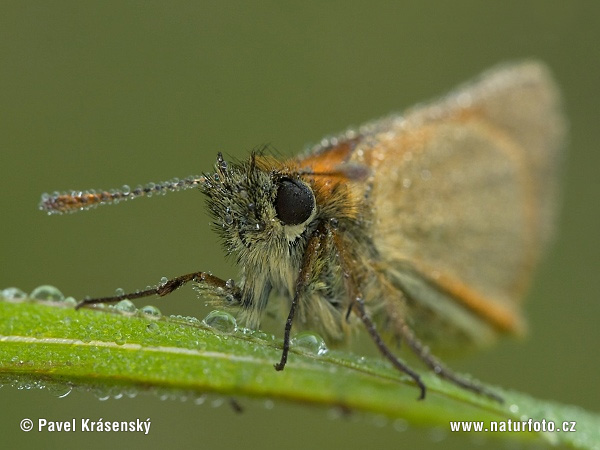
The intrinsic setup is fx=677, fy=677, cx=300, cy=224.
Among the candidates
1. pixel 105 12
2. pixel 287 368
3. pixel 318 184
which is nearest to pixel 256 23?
pixel 105 12

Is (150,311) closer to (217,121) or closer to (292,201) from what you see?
(292,201)

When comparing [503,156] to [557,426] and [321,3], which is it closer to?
[557,426]

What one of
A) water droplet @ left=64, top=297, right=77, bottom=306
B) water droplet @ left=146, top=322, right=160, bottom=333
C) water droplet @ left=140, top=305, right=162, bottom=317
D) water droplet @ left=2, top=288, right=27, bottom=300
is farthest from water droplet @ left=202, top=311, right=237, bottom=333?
water droplet @ left=2, top=288, right=27, bottom=300

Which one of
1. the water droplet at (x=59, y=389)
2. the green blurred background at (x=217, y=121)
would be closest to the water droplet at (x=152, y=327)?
the water droplet at (x=59, y=389)

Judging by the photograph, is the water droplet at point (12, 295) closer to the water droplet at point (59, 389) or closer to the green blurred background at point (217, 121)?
the water droplet at point (59, 389)

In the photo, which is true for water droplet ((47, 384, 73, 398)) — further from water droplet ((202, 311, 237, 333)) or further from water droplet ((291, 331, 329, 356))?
water droplet ((291, 331, 329, 356))
